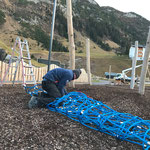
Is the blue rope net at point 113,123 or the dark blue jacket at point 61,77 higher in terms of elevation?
the dark blue jacket at point 61,77

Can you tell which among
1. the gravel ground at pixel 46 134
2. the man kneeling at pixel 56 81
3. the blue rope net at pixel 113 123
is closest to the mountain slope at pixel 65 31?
the man kneeling at pixel 56 81

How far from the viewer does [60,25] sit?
416ft

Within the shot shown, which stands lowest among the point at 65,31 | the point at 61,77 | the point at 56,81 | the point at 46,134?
the point at 46,134

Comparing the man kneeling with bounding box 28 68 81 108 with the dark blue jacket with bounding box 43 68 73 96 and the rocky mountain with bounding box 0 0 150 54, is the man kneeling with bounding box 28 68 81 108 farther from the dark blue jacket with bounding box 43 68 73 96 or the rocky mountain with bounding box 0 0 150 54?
the rocky mountain with bounding box 0 0 150 54

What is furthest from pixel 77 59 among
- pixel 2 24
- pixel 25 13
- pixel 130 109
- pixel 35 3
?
pixel 35 3

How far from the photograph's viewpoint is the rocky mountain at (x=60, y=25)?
310 ft

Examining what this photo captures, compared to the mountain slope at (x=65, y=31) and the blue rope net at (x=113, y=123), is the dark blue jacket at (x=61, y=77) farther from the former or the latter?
the mountain slope at (x=65, y=31)

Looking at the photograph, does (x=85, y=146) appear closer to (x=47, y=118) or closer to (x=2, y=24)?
(x=47, y=118)

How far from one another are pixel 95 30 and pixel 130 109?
147 m

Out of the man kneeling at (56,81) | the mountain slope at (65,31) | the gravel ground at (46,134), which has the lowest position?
the gravel ground at (46,134)

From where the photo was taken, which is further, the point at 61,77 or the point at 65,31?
the point at 65,31

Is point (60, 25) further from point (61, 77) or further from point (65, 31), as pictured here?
point (61, 77)

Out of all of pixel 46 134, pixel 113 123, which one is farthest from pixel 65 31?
pixel 46 134

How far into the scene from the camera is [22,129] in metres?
3.61
